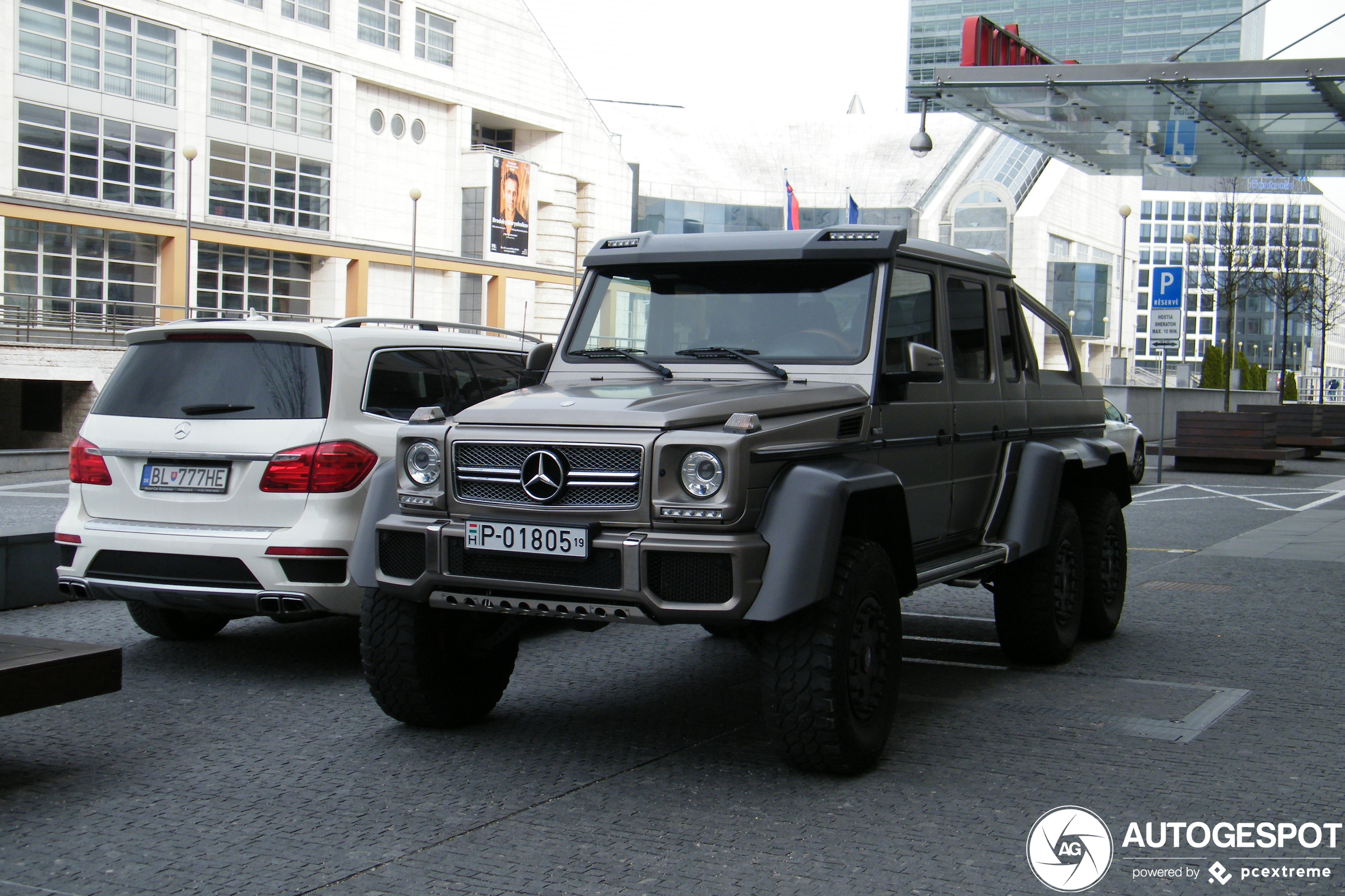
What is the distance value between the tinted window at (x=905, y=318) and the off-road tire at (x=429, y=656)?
199 centimetres

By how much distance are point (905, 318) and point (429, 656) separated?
2.55 meters

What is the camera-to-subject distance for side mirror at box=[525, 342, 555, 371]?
20.9ft

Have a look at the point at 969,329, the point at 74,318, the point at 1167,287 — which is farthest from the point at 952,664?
the point at 74,318

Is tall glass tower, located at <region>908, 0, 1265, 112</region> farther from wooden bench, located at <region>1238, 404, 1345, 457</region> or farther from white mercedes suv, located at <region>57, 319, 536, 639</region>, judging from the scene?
white mercedes suv, located at <region>57, 319, 536, 639</region>

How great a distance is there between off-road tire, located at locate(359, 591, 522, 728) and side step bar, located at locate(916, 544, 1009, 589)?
175cm

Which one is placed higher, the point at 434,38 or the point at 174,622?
the point at 434,38

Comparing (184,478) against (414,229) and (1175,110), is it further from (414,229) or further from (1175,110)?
(414,229)

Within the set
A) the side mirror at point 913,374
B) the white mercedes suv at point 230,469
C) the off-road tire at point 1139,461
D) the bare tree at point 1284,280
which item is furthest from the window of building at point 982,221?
the side mirror at point 913,374

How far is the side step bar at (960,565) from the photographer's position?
5820 millimetres

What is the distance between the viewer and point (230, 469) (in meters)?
6.57

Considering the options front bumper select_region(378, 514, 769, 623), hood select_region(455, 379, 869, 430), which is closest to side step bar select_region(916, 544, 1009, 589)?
hood select_region(455, 379, 869, 430)

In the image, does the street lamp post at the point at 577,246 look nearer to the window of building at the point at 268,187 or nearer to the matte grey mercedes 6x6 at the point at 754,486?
the window of building at the point at 268,187

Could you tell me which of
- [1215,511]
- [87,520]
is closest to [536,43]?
[1215,511]

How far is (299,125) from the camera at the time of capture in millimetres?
49906
